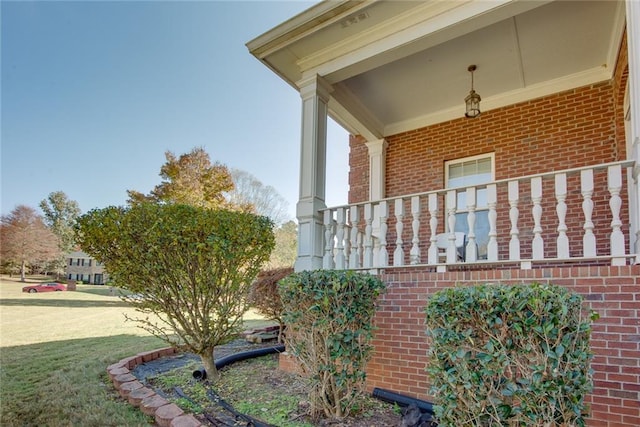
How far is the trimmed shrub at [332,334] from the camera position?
2822mm

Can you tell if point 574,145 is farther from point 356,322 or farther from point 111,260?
point 111,260

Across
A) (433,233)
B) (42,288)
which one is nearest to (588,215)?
(433,233)

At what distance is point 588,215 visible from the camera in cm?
291

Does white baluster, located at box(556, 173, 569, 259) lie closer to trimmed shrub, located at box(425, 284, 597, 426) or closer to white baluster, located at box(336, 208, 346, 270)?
trimmed shrub, located at box(425, 284, 597, 426)

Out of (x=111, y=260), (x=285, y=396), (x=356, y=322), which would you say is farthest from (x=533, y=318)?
(x=111, y=260)

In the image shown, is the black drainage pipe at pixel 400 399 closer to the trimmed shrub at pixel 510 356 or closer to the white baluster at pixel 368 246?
the trimmed shrub at pixel 510 356

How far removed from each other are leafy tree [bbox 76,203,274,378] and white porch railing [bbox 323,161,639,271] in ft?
3.79

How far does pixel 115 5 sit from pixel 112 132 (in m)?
9.78

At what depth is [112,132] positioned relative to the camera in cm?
1853

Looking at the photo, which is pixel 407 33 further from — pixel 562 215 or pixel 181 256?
pixel 181 256

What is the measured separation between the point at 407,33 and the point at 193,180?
12.5 meters

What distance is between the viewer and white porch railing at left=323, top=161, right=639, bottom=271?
9.57 feet

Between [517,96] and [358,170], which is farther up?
[517,96]

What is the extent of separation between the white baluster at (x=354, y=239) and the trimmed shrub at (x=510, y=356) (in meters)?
2.00
